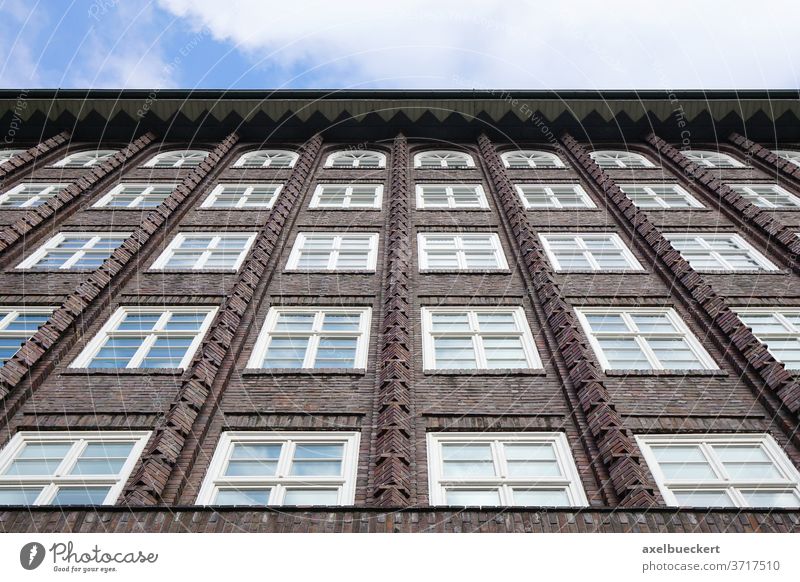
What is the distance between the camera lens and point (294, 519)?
7.57m

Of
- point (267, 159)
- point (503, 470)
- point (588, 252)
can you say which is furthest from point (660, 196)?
point (503, 470)

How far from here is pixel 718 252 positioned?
18188 millimetres

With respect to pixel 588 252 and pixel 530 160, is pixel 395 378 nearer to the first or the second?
pixel 588 252

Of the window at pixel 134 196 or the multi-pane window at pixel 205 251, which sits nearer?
the multi-pane window at pixel 205 251

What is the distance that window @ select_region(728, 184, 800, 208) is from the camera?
21.8 meters

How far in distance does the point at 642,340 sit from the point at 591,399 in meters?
3.32

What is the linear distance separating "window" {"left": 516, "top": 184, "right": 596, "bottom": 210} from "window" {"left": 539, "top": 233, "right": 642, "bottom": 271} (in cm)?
230

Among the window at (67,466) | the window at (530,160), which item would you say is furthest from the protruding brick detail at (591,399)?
the window at (530,160)

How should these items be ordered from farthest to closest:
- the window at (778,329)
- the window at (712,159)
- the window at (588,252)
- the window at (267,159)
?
the window at (267,159) < the window at (712,159) < the window at (588,252) < the window at (778,329)

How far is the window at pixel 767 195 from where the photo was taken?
21.8 metres

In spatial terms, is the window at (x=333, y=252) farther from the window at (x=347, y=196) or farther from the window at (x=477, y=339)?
the window at (x=477, y=339)

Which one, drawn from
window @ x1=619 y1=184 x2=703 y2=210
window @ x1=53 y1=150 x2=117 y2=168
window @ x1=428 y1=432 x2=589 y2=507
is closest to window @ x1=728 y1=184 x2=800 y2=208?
window @ x1=619 y1=184 x2=703 y2=210

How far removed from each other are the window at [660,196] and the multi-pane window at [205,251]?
12.4 m

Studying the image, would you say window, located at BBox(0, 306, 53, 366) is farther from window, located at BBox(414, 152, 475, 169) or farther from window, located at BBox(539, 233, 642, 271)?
window, located at BBox(414, 152, 475, 169)
